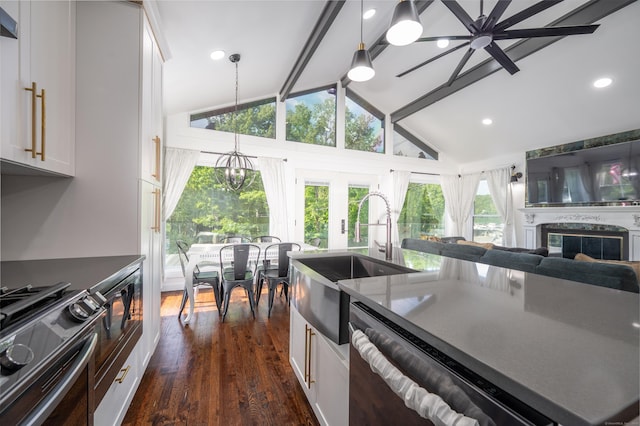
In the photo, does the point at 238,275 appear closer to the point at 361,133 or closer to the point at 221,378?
the point at 221,378

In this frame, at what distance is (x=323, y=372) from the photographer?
1.31 meters

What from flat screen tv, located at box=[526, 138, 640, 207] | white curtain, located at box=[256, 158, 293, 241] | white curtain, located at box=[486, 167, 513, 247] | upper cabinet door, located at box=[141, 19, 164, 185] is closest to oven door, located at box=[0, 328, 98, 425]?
upper cabinet door, located at box=[141, 19, 164, 185]

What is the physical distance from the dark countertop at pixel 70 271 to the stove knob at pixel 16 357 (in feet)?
1.34

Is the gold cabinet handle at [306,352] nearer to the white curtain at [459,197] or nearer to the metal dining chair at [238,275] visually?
the metal dining chair at [238,275]

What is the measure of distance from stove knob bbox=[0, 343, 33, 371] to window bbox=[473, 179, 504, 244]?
6.80 meters

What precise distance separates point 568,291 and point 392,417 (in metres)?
0.82

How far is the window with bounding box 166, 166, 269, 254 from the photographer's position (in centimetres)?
415

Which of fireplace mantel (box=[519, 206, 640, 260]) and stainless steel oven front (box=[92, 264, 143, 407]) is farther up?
fireplace mantel (box=[519, 206, 640, 260])

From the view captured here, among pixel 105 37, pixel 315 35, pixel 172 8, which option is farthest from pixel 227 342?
pixel 315 35

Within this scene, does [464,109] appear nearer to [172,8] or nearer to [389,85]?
[389,85]

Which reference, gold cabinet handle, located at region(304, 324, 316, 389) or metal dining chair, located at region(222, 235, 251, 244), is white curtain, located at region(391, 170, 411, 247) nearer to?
metal dining chair, located at region(222, 235, 251, 244)

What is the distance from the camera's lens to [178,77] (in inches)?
121

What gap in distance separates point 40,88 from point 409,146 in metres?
6.07

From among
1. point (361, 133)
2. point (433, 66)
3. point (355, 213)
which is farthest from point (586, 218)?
point (361, 133)
